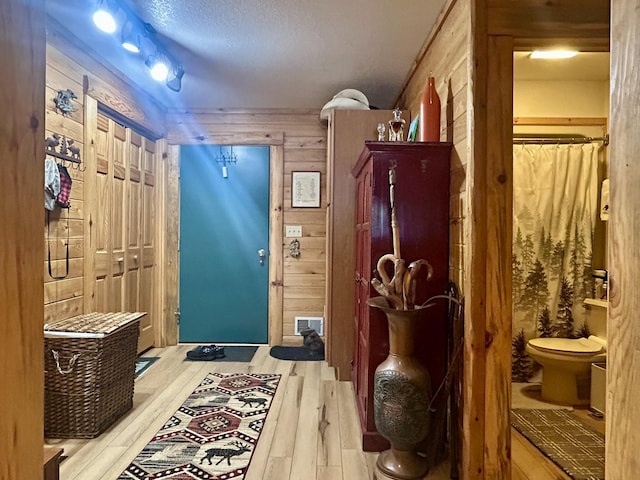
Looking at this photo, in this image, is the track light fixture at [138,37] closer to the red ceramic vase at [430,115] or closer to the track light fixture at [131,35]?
the track light fixture at [131,35]

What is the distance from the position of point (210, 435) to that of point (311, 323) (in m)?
2.04

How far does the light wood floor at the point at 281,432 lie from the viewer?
2.00 meters

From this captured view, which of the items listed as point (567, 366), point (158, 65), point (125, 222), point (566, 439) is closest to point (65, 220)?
point (125, 222)

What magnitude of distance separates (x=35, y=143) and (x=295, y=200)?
3609mm

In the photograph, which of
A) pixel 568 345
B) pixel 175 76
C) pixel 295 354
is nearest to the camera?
pixel 568 345

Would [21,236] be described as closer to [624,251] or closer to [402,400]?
[624,251]

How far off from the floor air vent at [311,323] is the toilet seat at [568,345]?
1894 mm

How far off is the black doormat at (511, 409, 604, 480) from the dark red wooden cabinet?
71cm

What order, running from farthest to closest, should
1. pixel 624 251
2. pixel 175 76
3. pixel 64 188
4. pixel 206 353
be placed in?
pixel 206 353
pixel 175 76
pixel 64 188
pixel 624 251

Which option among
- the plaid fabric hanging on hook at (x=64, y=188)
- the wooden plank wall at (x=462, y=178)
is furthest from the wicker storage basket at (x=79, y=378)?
the wooden plank wall at (x=462, y=178)

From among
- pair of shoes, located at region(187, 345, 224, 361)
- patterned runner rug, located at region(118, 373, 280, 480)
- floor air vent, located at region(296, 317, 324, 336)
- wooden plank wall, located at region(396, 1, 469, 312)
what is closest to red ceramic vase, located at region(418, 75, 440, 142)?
wooden plank wall, located at region(396, 1, 469, 312)

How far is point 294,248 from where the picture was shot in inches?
169

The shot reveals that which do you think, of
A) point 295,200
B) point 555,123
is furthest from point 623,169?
point 295,200

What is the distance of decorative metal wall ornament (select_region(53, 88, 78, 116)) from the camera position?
2553 millimetres
